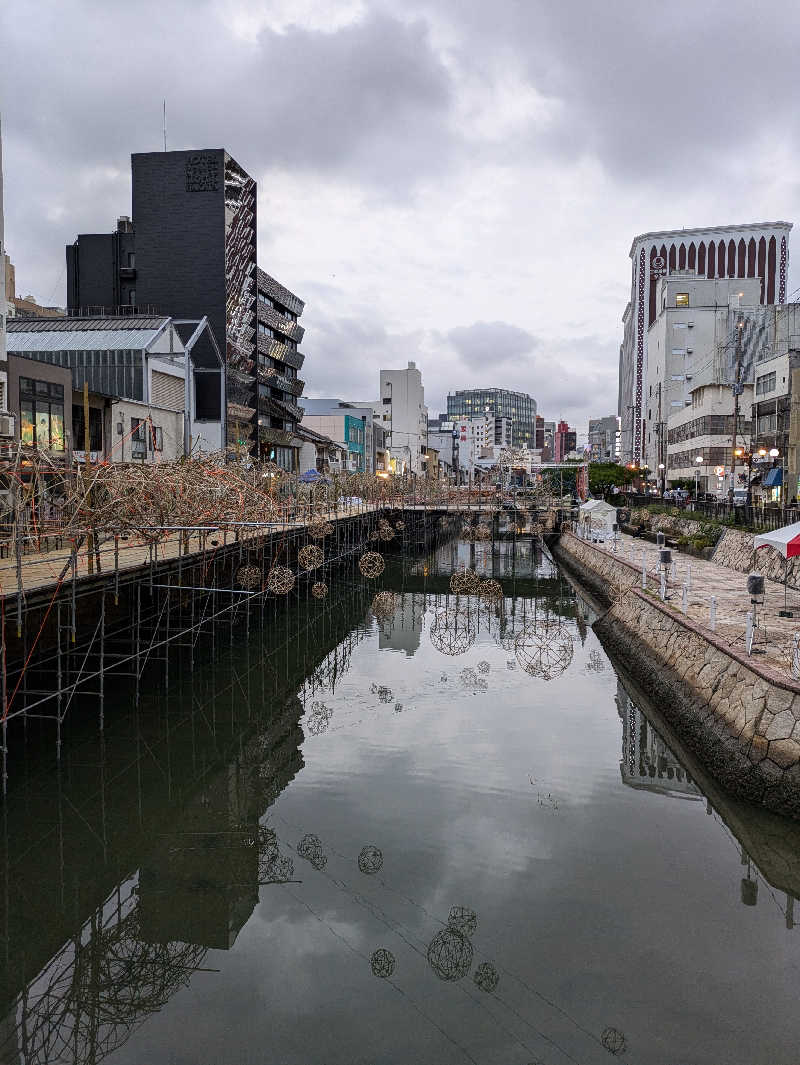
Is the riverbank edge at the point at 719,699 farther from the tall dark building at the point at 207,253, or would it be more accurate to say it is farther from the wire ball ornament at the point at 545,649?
the tall dark building at the point at 207,253

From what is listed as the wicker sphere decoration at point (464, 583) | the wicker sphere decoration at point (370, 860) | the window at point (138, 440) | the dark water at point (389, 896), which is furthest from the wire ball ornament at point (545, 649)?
the window at point (138, 440)

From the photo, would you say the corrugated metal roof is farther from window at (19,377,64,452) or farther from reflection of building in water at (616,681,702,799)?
reflection of building in water at (616,681,702,799)

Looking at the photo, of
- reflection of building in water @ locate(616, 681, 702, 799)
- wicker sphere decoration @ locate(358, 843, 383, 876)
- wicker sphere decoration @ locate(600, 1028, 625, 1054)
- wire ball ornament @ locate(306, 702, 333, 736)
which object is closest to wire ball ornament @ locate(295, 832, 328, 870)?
wicker sphere decoration @ locate(358, 843, 383, 876)

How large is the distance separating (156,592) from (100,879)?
Result: 12.6 m

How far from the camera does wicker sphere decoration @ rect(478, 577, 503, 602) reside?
114 feet

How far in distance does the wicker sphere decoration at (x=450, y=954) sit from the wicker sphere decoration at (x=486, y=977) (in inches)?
5.4

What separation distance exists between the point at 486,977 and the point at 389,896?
6.11ft

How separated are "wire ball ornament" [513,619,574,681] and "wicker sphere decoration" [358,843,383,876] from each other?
10.5 metres

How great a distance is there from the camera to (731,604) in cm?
2081

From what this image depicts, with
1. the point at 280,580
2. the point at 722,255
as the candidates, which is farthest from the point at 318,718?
the point at 722,255

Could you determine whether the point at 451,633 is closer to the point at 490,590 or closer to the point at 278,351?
the point at 490,590

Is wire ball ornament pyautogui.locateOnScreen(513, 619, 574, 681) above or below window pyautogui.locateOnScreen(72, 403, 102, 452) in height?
below

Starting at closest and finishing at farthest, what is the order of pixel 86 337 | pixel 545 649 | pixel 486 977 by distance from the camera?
pixel 486 977 < pixel 545 649 < pixel 86 337

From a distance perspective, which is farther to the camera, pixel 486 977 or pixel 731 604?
pixel 731 604
